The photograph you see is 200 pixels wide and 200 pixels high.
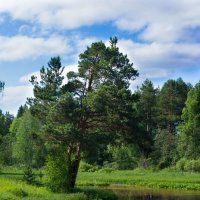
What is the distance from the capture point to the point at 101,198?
37562 millimetres

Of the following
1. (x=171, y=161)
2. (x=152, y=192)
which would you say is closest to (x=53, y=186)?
(x=152, y=192)

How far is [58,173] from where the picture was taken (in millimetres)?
37125

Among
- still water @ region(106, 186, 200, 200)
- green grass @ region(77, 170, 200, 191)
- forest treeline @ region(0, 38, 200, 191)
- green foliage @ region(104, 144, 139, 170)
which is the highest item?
forest treeline @ region(0, 38, 200, 191)

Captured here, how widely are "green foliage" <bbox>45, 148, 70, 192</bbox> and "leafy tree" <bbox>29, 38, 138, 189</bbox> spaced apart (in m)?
0.41

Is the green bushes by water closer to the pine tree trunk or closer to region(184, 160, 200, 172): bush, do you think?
region(184, 160, 200, 172): bush

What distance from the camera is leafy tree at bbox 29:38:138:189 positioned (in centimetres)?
3797

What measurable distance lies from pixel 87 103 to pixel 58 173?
19.6 ft

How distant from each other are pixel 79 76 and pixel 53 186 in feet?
34.1

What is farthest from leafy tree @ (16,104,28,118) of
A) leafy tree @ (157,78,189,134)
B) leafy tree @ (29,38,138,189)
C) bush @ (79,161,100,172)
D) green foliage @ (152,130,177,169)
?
leafy tree @ (29,38,138,189)

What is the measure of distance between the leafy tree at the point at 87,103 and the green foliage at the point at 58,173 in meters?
0.41

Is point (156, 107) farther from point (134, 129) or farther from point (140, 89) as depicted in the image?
point (134, 129)

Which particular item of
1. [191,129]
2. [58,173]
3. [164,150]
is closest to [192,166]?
[191,129]

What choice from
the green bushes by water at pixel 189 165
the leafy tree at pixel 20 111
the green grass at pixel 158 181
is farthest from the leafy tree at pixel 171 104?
the leafy tree at pixel 20 111

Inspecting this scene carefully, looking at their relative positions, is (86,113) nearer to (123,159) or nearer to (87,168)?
(87,168)
